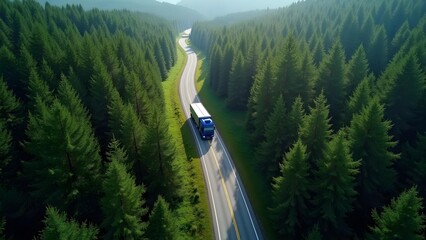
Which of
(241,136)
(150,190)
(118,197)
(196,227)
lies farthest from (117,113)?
(241,136)

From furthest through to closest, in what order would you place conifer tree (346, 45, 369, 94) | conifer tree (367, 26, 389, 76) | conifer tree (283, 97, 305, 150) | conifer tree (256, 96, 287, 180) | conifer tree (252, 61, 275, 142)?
conifer tree (367, 26, 389, 76), conifer tree (346, 45, 369, 94), conifer tree (252, 61, 275, 142), conifer tree (256, 96, 287, 180), conifer tree (283, 97, 305, 150)

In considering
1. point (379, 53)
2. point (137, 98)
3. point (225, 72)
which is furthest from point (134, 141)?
point (379, 53)

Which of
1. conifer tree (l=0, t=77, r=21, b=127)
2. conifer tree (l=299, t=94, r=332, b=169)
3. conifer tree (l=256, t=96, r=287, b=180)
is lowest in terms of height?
conifer tree (l=256, t=96, r=287, b=180)

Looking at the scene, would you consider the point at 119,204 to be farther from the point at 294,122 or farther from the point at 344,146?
the point at 294,122

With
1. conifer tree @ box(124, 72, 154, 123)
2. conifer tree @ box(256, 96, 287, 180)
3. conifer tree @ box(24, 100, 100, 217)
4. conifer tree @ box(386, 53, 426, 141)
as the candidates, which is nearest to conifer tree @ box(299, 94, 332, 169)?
conifer tree @ box(256, 96, 287, 180)

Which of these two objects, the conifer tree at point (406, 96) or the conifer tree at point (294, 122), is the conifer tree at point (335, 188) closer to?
the conifer tree at point (294, 122)

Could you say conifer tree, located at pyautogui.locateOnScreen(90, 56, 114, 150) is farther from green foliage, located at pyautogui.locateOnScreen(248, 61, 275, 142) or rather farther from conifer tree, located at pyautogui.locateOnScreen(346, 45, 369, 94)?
conifer tree, located at pyautogui.locateOnScreen(346, 45, 369, 94)

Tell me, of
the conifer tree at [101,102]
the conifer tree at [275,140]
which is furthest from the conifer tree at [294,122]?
the conifer tree at [101,102]
